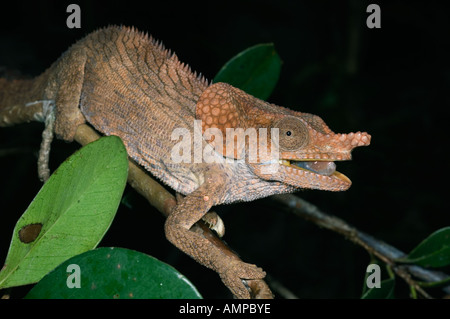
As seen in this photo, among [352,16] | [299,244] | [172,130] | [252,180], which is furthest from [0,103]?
[352,16]

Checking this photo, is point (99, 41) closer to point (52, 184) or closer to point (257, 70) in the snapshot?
point (257, 70)

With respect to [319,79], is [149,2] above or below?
above

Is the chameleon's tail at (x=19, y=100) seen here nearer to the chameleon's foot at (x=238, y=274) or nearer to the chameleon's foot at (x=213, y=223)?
the chameleon's foot at (x=213, y=223)

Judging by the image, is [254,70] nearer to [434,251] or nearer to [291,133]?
[291,133]

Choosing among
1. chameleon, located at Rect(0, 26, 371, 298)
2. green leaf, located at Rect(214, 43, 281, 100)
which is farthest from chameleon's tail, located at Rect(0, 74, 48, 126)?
green leaf, located at Rect(214, 43, 281, 100)

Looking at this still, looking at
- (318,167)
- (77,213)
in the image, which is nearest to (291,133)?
(318,167)

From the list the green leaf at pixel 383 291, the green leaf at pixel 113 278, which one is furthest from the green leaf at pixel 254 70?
A: the green leaf at pixel 113 278

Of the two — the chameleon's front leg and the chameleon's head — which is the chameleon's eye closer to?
the chameleon's head
